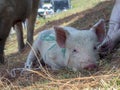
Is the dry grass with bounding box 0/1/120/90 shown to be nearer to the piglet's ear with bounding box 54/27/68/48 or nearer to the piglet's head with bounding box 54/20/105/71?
the piglet's head with bounding box 54/20/105/71

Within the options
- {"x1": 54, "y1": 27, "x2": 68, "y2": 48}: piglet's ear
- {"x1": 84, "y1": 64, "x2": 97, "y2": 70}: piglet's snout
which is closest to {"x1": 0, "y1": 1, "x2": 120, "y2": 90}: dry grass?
{"x1": 84, "y1": 64, "x2": 97, "y2": 70}: piglet's snout

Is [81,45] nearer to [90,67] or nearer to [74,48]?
[74,48]

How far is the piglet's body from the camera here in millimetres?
4781

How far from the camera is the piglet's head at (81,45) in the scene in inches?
186

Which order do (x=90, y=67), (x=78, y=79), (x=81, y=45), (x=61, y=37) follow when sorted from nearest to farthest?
(x=78, y=79), (x=90, y=67), (x=81, y=45), (x=61, y=37)

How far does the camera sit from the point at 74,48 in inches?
194

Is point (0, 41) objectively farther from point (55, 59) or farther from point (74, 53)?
point (74, 53)

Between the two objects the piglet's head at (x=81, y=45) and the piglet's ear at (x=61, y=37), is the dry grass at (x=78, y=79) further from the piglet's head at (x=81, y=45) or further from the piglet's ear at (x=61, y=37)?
the piglet's ear at (x=61, y=37)

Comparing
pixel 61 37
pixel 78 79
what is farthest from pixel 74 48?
A: pixel 78 79

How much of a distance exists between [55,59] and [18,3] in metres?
3.79

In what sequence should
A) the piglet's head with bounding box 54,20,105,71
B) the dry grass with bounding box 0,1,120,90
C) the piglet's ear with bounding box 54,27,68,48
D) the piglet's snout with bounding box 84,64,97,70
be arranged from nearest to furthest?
the dry grass with bounding box 0,1,120,90 < the piglet's snout with bounding box 84,64,97,70 < the piglet's head with bounding box 54,20,105,71 < the piglet's ear with bounding box 54,27,68,48

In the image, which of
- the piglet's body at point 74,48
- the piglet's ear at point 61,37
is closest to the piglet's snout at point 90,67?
the piglet's body at point 74,48

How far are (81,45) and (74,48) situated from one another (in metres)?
0.10

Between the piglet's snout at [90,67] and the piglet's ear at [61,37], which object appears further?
the piglet's ear at [61,37]
